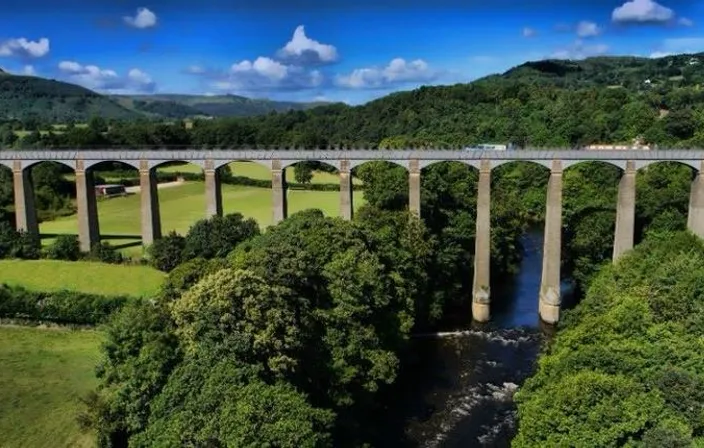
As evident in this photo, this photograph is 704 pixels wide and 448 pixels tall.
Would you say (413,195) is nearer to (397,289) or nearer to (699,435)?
(397,289)

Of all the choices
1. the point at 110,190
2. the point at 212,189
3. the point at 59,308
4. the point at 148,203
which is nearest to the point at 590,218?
the point at 212,189

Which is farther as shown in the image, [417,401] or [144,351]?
[417,401]

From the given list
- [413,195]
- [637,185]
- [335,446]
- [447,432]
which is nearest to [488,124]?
[637,185]

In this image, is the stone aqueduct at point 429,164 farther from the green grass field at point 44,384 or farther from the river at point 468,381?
the green grass field at point 44,384

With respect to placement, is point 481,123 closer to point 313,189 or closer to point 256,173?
point 313,189

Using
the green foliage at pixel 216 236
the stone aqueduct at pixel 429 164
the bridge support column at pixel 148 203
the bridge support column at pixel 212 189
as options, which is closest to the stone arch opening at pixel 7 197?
the stone aqueduct at pixel 429 164

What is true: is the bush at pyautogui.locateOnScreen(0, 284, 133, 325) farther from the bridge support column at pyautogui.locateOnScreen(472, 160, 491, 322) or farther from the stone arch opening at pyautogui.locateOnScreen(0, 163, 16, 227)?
the bridge support column at pyautogui.locateOnScreen(472, 160, 491, 322)
